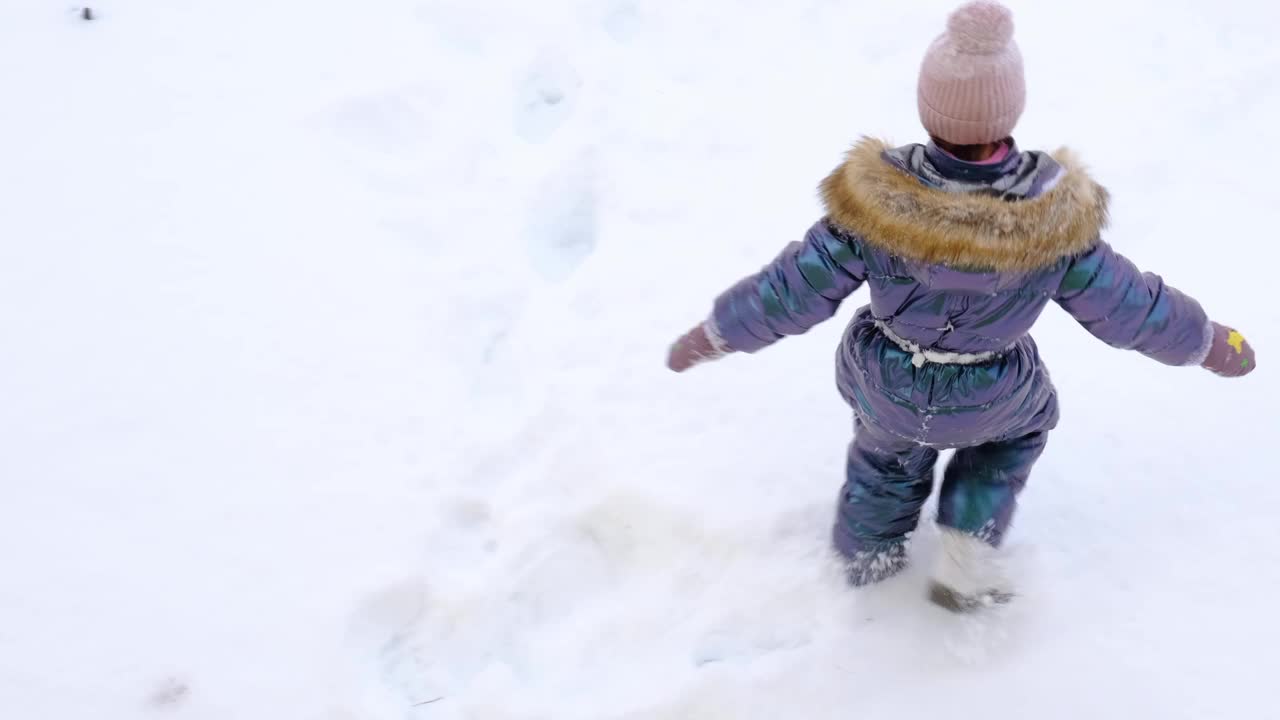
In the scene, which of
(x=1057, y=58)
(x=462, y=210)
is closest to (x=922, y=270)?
(x=462, y=210)

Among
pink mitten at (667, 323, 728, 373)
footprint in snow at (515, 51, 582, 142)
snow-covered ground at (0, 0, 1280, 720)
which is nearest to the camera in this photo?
pink mitten at (667, 323, 728, 373)

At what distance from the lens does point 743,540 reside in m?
2.23

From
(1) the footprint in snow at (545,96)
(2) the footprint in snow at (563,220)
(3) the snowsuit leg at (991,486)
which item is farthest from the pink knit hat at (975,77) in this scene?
(1) the footprint in snow at (545,96)

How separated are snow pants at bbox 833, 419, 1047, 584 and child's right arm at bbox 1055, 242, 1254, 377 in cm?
31

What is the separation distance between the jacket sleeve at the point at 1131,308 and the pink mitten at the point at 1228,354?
24 mm

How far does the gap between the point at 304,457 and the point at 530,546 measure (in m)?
0.61

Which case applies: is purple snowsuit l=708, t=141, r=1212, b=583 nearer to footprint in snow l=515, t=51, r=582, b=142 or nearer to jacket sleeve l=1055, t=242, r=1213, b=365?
jacket sleeve l=1055, t=242, r=1213, b=365

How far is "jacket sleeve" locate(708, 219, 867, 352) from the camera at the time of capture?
155 cm

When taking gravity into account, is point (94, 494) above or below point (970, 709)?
above

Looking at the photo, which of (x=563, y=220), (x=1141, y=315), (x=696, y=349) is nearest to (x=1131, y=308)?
(x=1141, y=315)

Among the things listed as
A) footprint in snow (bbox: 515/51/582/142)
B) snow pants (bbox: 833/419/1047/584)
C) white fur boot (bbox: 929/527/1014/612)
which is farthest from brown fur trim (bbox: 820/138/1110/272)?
footprint in snow (bbox: 515/51/582/142)

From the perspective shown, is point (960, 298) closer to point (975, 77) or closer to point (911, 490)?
point (975, 77)

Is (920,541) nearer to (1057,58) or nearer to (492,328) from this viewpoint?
(492,328)

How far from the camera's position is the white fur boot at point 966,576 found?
6.19ft
